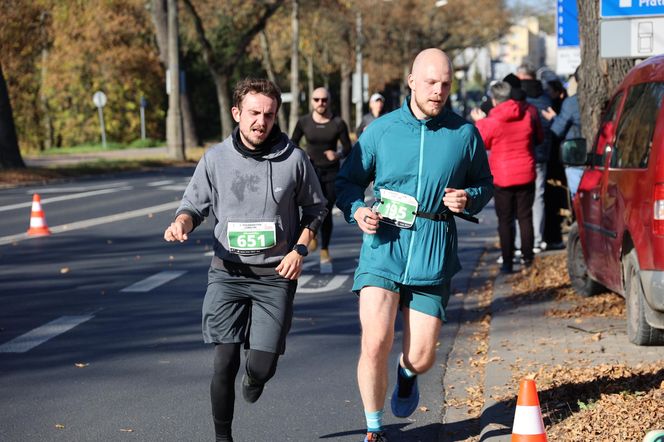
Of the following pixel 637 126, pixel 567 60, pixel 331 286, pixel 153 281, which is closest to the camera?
pixel 637 126

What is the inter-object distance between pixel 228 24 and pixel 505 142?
4172 cm

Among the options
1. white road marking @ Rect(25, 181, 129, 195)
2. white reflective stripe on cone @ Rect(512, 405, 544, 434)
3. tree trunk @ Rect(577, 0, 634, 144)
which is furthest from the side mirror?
white road marking @ Rect(25, 181, 129, 195)

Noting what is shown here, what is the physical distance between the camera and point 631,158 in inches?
320

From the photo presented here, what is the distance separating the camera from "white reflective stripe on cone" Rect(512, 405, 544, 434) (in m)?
4.76

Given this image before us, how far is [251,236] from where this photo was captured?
5562mm

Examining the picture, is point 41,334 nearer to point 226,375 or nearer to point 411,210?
point 226,375

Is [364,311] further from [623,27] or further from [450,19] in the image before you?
[450,19]

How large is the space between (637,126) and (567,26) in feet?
33.2

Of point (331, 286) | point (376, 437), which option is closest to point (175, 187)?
point (331, 286)

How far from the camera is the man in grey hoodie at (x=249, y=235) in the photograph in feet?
18.3

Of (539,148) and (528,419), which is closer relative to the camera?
(528,419)

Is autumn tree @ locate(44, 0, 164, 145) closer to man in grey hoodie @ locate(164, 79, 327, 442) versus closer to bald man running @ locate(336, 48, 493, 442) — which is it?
man in grey hoodie @ locate(164, 79, 327, 442)

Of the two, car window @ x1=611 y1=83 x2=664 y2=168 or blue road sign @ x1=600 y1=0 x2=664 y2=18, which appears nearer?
car window @ x1=611 y1=83 x2=664 y2=168

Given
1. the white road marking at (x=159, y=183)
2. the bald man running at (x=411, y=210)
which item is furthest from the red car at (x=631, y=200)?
the white road marking at (x=159, y=183)
